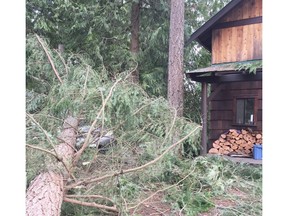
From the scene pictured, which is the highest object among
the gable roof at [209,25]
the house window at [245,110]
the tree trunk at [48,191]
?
the gable roof at [209,25]

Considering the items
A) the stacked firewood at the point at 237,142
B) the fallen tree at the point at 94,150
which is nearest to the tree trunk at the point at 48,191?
the fallen tree at the point at 94,150

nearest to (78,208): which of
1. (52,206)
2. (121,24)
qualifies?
(52,206)

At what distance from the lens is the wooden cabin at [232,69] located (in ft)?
23.6

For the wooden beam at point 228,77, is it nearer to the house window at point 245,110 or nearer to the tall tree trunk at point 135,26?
the house window at point 245,110

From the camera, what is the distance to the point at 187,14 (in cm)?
1027

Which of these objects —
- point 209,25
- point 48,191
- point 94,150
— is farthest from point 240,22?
point 48,191

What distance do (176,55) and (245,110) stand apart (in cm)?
265

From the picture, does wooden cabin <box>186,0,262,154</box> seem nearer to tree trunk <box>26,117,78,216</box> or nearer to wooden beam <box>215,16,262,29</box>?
wooden beam <box>215,16,262,29</box>

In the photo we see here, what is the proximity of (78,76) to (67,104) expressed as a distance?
0.70 m

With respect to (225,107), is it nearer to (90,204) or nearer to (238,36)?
(238,36)

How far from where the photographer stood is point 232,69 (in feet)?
22.5
